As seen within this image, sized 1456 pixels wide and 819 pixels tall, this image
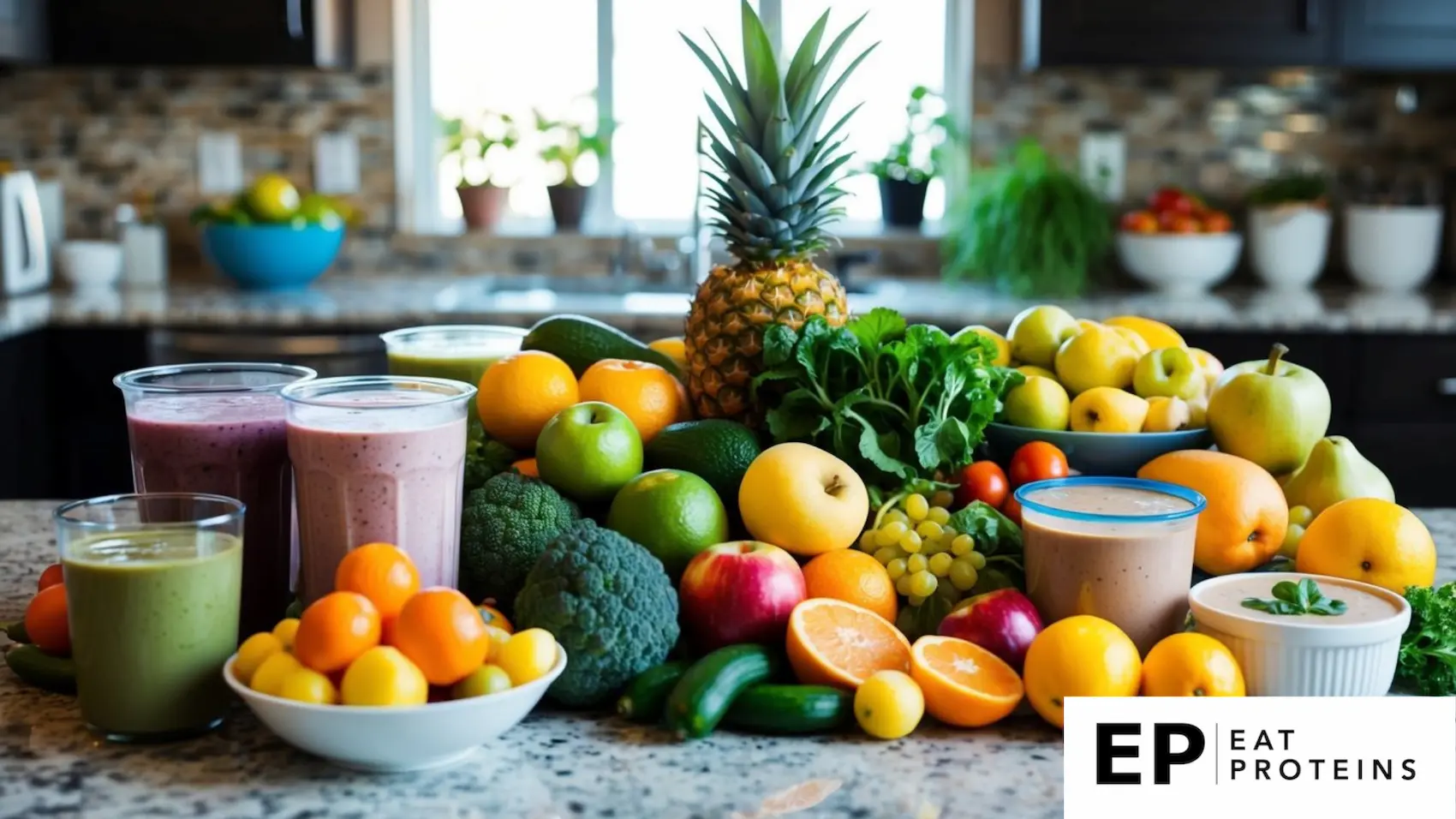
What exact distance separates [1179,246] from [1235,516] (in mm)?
2710

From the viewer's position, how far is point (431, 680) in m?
1.13

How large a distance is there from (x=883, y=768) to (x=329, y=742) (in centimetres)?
42

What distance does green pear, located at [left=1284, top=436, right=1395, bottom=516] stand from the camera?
5.29ft

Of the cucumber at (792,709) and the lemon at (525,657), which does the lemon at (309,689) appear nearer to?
the lemon at (525,657)

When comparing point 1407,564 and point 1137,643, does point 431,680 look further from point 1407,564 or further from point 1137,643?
point 1407,564

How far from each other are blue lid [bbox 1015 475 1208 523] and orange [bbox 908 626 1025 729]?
0.48 ft

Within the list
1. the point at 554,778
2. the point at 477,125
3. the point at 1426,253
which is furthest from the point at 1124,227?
the point at 554,778

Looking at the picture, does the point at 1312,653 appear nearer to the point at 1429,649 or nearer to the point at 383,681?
the point at 1429,649

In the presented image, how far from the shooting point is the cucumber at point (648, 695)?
1259mm

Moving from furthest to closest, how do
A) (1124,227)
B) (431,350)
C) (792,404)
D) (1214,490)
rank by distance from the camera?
(1124,227)
(431,350)
(792,404)
(1214,490)

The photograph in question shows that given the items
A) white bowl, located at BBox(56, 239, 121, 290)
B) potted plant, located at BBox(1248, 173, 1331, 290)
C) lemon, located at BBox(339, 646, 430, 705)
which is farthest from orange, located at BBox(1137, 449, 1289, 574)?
white bowl, located at BBox(56, 239, 121, 290)

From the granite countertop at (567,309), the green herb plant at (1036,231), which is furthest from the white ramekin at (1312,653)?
the green herb plant at (1036,231)

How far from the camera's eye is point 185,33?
12.9ft

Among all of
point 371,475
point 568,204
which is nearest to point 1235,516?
point 371,475
